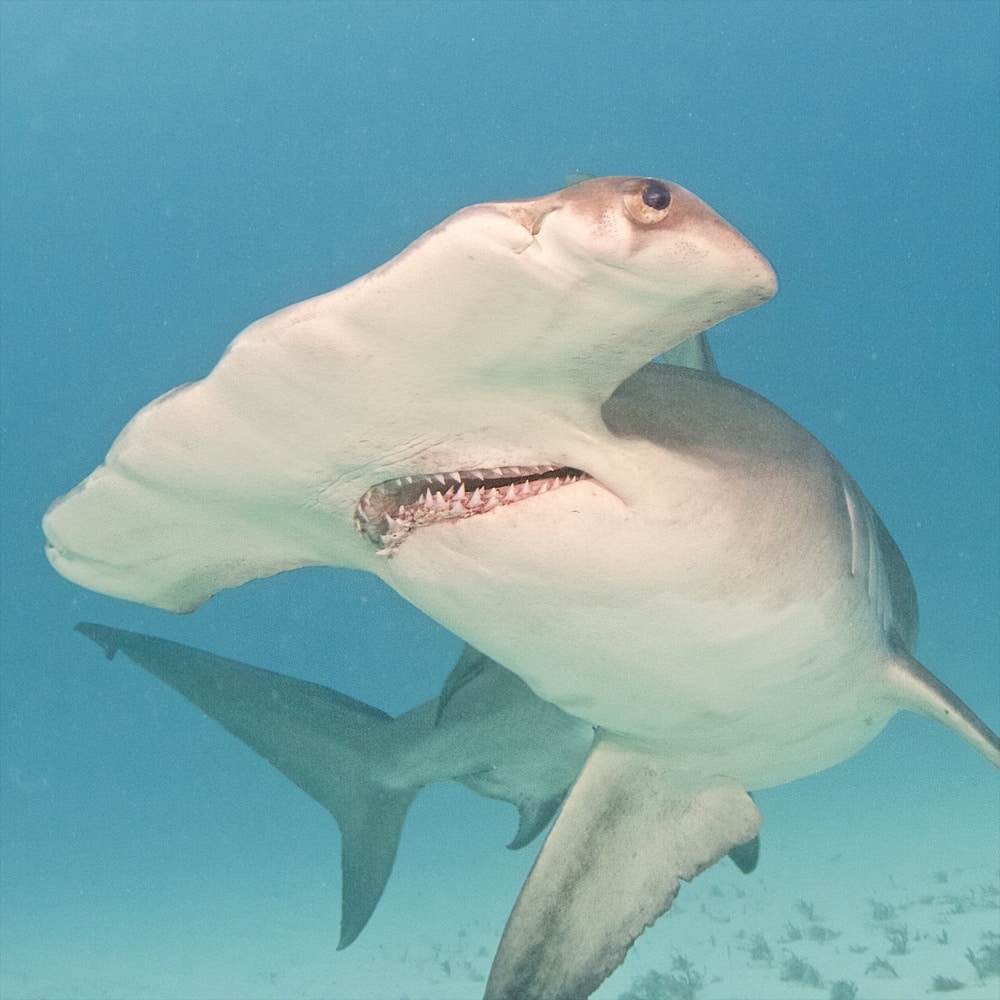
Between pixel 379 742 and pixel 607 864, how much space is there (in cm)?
198

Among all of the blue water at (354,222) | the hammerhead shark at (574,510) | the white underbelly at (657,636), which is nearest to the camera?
the hammerhead shark at (574,510)

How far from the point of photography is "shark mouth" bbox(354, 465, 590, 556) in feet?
7.25

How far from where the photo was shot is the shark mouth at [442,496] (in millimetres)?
2209

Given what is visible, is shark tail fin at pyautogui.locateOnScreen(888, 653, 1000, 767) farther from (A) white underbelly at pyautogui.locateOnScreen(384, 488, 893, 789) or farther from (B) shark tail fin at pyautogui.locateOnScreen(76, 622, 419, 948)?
(B) shark tail fin at pyautogui.locateOnScreen(76, 622, 419, 948)

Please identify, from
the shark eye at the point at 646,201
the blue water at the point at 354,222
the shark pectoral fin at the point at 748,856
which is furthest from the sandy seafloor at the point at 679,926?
the blue water at the point at 354,222

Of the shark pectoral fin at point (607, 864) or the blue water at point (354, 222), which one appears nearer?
the shark pectoral fin at point (607, 864)

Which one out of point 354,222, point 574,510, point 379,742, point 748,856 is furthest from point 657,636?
point 354,222

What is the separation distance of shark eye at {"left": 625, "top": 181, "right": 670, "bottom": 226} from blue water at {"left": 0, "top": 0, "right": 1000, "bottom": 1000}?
54.5m

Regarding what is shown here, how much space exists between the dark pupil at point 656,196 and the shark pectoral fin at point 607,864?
111 inches

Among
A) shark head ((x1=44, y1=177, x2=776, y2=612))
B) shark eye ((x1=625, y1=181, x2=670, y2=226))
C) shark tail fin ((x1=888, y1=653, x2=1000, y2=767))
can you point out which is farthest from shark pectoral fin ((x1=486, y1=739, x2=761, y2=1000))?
shark eye ((x1=625, y1=181, x2=670, y2=226))

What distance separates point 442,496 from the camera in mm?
2303

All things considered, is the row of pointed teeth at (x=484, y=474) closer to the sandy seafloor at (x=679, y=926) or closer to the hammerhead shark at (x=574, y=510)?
the hammerhead shark at (x=574, y=510)

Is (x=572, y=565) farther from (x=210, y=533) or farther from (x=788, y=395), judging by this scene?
(x=788, y=395)

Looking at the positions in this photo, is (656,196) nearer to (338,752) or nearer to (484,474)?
(484,474)
